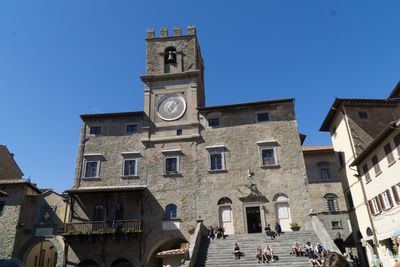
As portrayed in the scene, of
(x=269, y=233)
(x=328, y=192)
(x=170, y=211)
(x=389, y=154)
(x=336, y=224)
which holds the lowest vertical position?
(x=269, y=233)

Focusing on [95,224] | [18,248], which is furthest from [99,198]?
[18,248]

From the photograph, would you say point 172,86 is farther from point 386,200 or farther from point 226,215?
point 386,200

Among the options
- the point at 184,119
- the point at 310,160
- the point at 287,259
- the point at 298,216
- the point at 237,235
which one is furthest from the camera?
the point at 310,160

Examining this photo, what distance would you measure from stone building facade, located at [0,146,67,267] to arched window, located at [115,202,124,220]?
189 inches

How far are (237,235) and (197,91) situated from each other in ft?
43.5

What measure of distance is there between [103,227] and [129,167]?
5.39 meters

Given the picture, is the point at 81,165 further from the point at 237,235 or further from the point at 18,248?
the point at 237,235

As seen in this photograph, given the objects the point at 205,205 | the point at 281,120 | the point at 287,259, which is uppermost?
the point at 281,120

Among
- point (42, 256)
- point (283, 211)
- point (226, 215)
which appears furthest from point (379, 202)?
point (42, 256)

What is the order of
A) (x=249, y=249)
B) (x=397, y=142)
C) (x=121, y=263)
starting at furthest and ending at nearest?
1. (x=121, y=263)
2. (x=249, y=249)
3. (x=397, y=142)

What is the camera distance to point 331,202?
3541 cm

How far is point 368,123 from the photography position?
27.1 meters

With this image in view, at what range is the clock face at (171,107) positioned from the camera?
97.6 feet

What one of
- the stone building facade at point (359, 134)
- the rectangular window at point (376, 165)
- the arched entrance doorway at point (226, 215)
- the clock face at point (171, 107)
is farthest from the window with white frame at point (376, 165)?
the clock face at point (171, 107)
